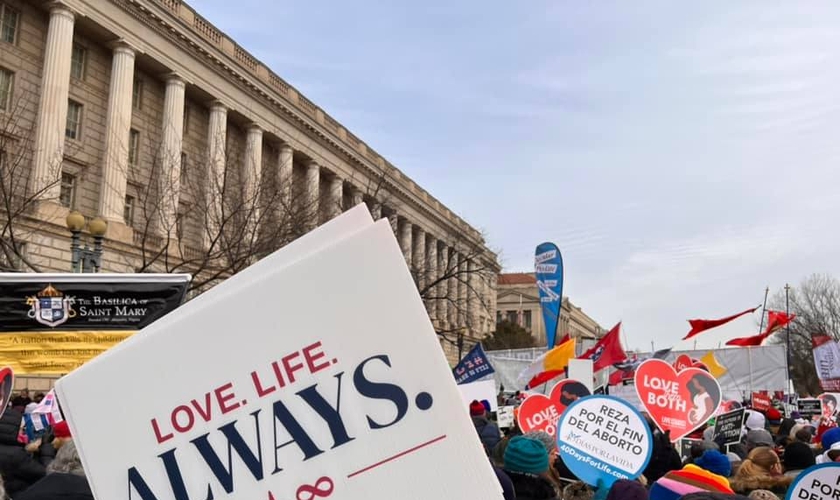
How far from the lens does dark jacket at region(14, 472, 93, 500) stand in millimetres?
2756

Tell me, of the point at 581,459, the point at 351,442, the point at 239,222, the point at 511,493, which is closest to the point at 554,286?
the point at 239,222

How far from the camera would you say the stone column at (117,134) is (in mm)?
29734

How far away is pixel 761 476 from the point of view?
5332 millimetres

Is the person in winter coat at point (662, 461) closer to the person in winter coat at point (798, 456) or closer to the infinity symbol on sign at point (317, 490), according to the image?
the person in winter coat at point (798, 456)

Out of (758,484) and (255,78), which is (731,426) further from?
(255,78)

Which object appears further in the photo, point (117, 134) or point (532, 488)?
point (117, 134)

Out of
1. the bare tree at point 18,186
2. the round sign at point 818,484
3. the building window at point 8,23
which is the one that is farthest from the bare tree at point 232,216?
the round sign at point 818,484

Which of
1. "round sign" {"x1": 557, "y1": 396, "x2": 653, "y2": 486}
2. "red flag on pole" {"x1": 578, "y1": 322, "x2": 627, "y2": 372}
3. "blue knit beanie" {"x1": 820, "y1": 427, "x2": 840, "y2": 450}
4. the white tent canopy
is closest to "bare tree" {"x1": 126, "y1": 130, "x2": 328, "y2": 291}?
A: "red flag on pole" {"x1": 578, "y1": 322, "x2": 627, "y2": 372}

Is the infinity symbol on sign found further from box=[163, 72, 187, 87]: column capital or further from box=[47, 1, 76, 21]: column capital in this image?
box=[163, 72, 187, 87]: column capital

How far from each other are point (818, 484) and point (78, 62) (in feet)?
110

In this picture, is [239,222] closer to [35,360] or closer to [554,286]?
[554,286]

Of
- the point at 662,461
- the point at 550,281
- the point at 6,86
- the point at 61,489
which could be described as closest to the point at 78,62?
the point at 6,86

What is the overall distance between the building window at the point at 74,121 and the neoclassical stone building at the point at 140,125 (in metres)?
0.05

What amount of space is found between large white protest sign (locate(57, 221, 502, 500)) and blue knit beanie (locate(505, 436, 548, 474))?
2739 mm
